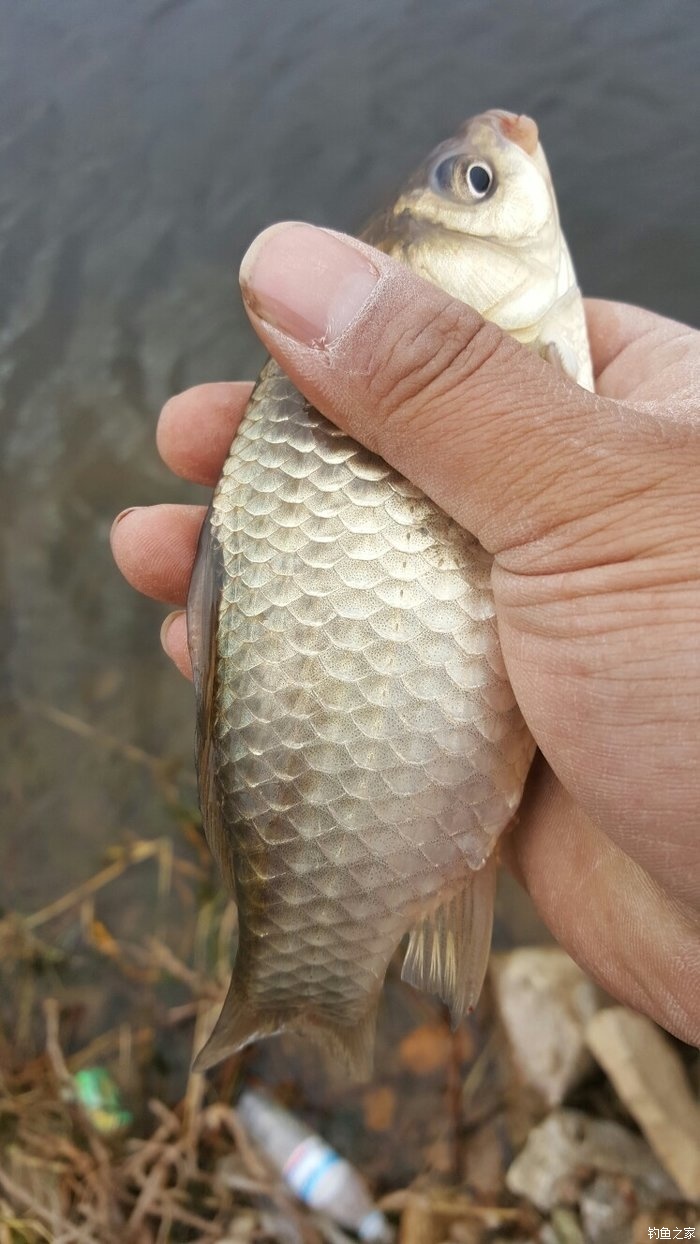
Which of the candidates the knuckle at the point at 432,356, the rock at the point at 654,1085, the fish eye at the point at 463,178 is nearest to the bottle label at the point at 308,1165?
the rock at the point at 654,1085

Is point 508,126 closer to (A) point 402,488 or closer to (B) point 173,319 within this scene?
(A) point 402,488

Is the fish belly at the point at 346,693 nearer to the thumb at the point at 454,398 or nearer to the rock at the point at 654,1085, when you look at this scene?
the thumb at the point at 454,398

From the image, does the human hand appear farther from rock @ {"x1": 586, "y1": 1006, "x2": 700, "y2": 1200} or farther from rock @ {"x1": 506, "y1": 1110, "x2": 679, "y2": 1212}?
rock @ {"x1": 506, "y1": 1110, "x2": 679, "y2": 1212}

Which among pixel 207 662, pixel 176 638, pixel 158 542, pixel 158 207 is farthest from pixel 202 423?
pixel 158 207

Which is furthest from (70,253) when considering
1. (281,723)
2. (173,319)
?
(281,723)

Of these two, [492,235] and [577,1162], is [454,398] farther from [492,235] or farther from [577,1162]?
[577,1162]

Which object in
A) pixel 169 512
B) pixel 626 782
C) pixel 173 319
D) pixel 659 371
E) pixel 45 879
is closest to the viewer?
pixel 626 782
